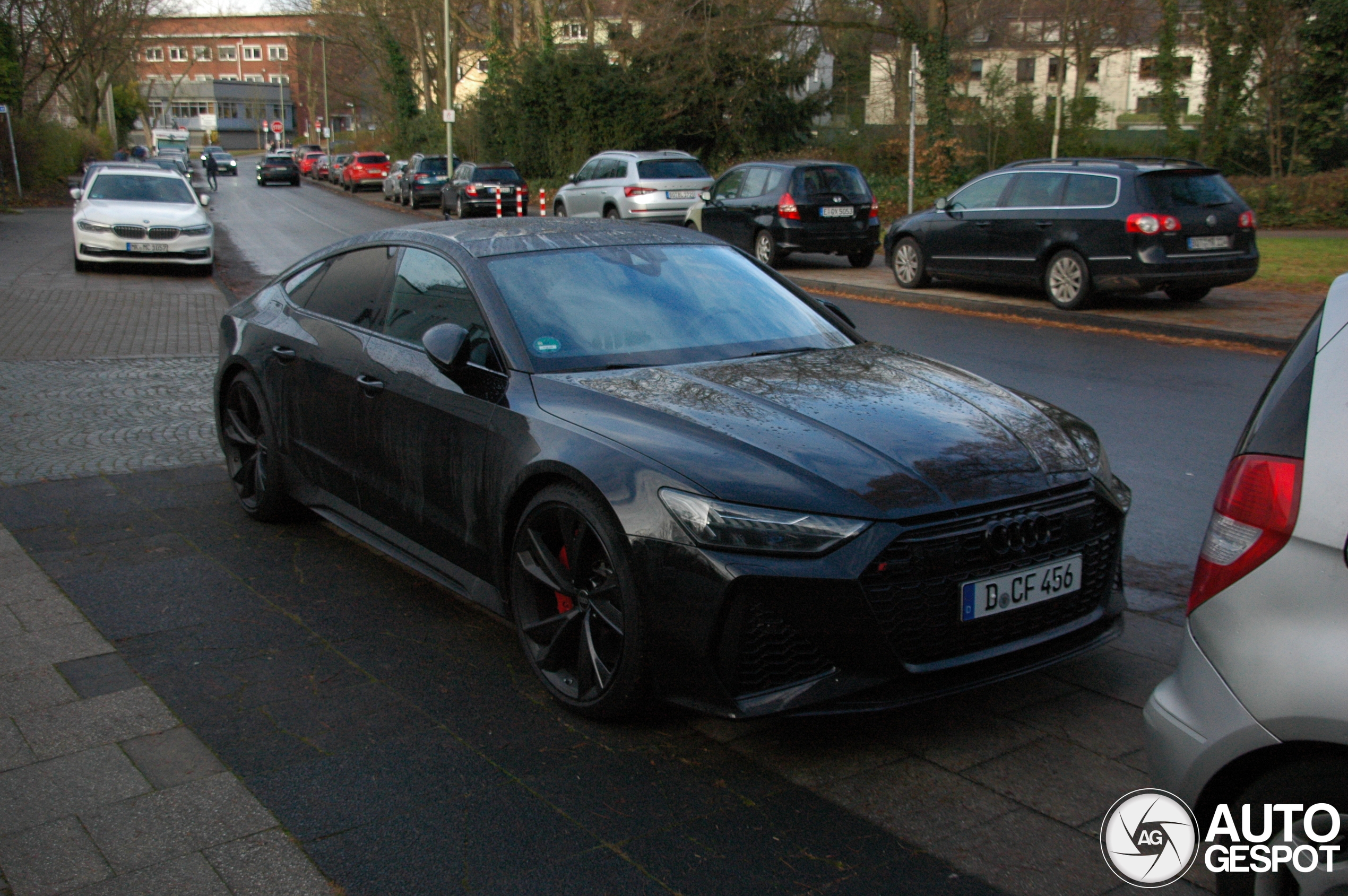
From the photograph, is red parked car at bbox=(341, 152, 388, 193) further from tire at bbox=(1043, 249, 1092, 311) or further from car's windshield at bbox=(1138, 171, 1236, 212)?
car's windshield at bbox=(1138, 171, 1236, 212)

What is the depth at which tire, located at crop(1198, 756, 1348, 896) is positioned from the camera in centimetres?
221

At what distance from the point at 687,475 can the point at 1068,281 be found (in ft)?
39.3

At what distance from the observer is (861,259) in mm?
19953

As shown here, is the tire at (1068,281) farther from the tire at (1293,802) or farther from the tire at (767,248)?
the tire at (1293,802)

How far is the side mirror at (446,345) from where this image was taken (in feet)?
13.8

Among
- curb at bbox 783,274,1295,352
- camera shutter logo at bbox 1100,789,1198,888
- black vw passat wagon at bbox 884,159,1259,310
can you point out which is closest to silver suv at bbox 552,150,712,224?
curb at bbox 783,274,1295,352

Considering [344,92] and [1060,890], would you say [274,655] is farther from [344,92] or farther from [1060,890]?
[344,92]

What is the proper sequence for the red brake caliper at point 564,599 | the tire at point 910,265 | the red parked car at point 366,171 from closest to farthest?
the red brake caliper at point 564,599
the tire at point 910,265
the red parked car at point 366,171

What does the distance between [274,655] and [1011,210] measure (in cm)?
1262

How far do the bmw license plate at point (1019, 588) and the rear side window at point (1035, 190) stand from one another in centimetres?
1179

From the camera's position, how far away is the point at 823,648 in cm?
325

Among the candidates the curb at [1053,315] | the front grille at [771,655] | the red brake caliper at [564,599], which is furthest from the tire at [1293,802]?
the curb at [1053,315]

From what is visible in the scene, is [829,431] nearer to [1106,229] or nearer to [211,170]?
[1106,229]

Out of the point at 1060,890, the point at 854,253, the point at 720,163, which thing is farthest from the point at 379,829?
the point at 720,163
